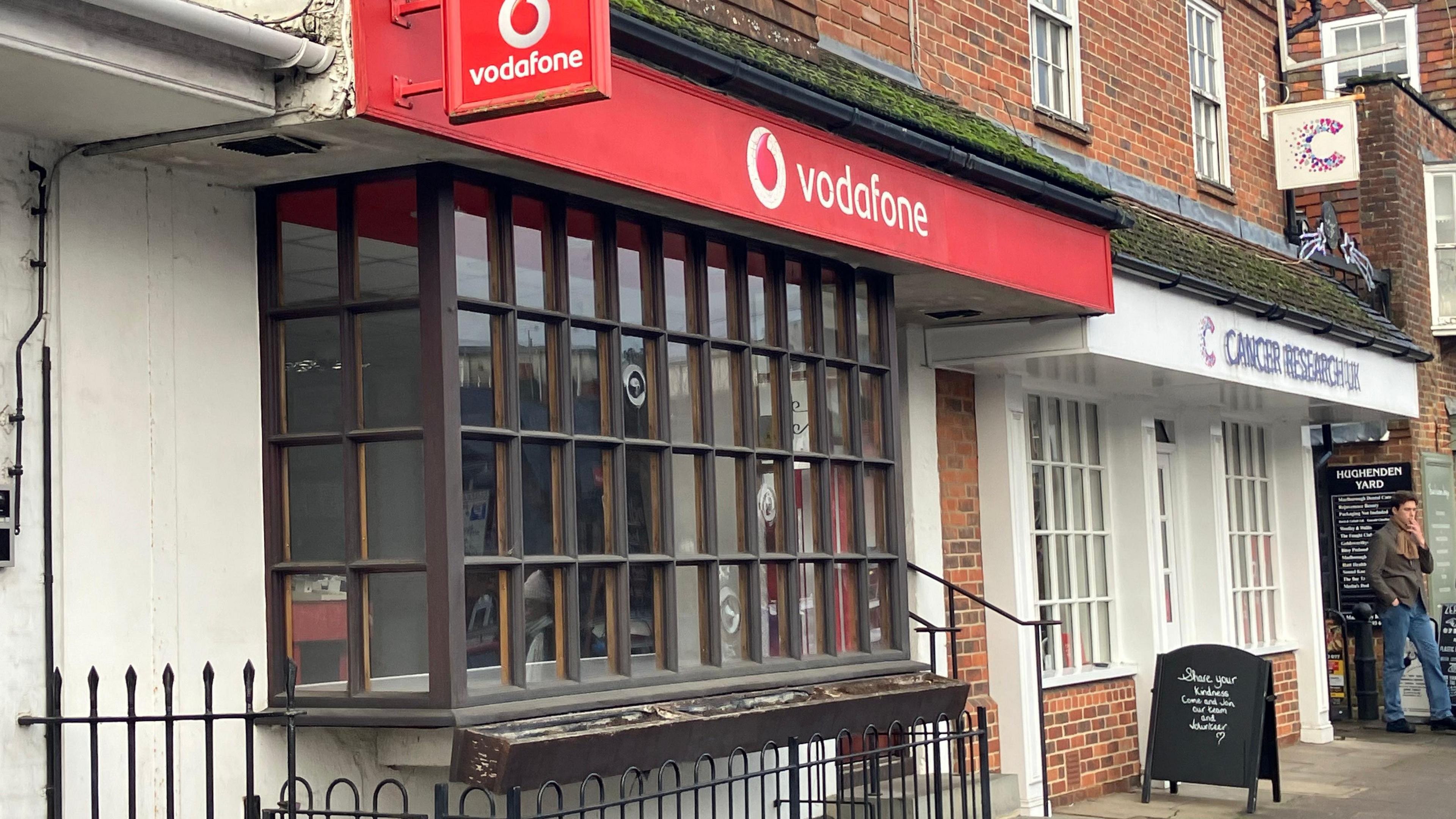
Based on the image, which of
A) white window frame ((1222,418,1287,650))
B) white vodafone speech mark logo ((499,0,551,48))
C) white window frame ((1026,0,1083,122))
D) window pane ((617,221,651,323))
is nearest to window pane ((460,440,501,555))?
window pane ((617,221,651,323))

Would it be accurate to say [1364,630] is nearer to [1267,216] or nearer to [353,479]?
[1267,216]

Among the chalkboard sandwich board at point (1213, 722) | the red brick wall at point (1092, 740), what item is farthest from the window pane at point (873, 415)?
the chalkboard sandwich board at point (1213, 722)

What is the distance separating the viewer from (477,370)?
19.5ft

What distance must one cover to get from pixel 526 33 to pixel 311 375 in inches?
66.3

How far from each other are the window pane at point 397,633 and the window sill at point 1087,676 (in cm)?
522

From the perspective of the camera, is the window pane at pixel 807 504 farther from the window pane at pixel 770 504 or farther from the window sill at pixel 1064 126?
the window sill at pixel 1064 126

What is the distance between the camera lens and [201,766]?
18.3 feet

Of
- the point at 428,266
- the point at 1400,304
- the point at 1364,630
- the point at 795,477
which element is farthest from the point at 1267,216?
the point at 428,266

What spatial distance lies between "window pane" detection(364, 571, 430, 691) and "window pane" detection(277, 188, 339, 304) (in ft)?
3.41

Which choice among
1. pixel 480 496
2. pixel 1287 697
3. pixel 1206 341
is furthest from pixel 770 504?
pixel 1287 697

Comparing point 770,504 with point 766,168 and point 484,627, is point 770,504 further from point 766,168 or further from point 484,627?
point 484,627

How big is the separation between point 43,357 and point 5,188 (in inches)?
20.9

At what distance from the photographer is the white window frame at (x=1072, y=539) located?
1072 centimetres

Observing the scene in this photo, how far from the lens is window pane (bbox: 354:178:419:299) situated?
231 inches
